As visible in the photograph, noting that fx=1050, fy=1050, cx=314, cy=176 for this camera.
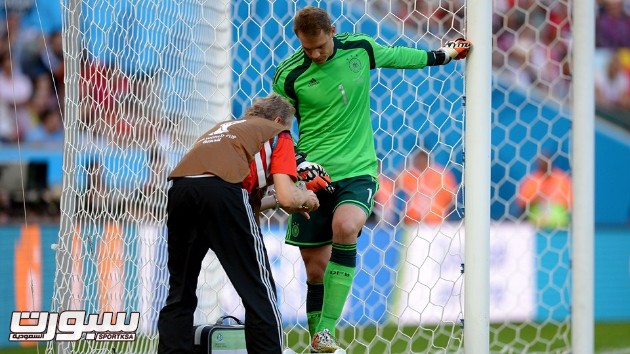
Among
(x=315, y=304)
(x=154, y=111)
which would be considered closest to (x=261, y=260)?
(x=315, y=304)

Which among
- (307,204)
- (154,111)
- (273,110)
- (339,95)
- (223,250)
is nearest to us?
(223,250)

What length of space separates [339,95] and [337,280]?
865 mm

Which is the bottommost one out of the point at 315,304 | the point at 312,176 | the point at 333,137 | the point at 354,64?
the point at 315,304

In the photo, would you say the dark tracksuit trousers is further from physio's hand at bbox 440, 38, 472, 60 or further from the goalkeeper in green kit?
physio's hand at bbox 440, 38, 472, 60

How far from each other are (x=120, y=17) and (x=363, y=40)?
180 centimetres

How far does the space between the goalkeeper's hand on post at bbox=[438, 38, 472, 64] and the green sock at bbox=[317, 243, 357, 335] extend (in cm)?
97

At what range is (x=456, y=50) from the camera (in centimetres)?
475

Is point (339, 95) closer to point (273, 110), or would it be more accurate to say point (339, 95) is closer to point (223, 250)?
point (273, 110)

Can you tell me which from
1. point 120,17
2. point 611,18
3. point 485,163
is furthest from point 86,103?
point 611,18

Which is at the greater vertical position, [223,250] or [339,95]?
[339,95]

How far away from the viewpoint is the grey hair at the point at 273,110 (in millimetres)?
4570

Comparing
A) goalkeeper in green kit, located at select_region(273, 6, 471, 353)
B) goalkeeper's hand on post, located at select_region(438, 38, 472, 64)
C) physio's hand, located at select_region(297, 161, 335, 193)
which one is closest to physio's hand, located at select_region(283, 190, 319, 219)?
physio's hand, located at select_region(297, 161, 335, 193)

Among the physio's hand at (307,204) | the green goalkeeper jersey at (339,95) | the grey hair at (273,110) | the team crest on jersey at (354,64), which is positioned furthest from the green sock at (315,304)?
the team crest on jersey at (354,64)

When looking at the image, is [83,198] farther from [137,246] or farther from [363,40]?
[363,40]
